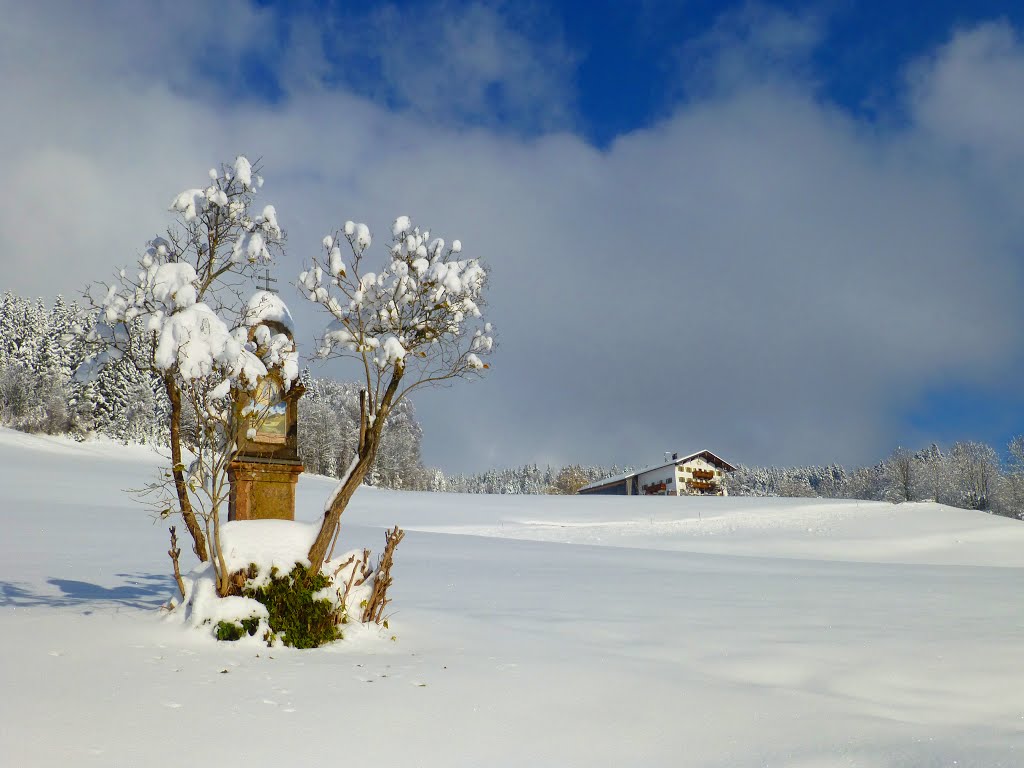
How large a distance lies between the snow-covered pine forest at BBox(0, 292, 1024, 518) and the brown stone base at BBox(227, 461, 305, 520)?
24.8 metres

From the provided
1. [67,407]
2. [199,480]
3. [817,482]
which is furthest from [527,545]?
[817,482]

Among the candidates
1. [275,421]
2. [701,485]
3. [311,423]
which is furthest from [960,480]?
[275,421]

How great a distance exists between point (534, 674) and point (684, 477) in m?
53.6

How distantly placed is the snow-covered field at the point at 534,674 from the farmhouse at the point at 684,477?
42156 mm

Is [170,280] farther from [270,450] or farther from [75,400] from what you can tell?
[75,400]

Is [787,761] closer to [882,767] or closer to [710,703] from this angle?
[882,767]

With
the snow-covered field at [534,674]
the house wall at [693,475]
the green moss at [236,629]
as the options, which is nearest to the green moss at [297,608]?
the green moss at [236,629]

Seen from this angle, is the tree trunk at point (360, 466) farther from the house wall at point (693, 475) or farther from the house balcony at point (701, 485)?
the house balcony at point (701, 485)

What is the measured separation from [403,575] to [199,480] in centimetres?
763

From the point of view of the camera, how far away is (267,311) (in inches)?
353

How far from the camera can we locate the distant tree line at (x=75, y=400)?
159ft

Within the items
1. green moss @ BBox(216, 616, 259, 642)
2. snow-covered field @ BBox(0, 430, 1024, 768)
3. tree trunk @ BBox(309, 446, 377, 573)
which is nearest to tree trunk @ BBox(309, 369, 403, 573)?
tree trunk @ BBox(309, 446, 377, 573)

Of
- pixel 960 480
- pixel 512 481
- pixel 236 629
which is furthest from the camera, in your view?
pixel 512 481

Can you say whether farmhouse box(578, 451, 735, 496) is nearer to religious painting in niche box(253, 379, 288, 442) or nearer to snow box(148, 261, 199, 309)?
religious painting in niche box(253, 379, 288, 442)
